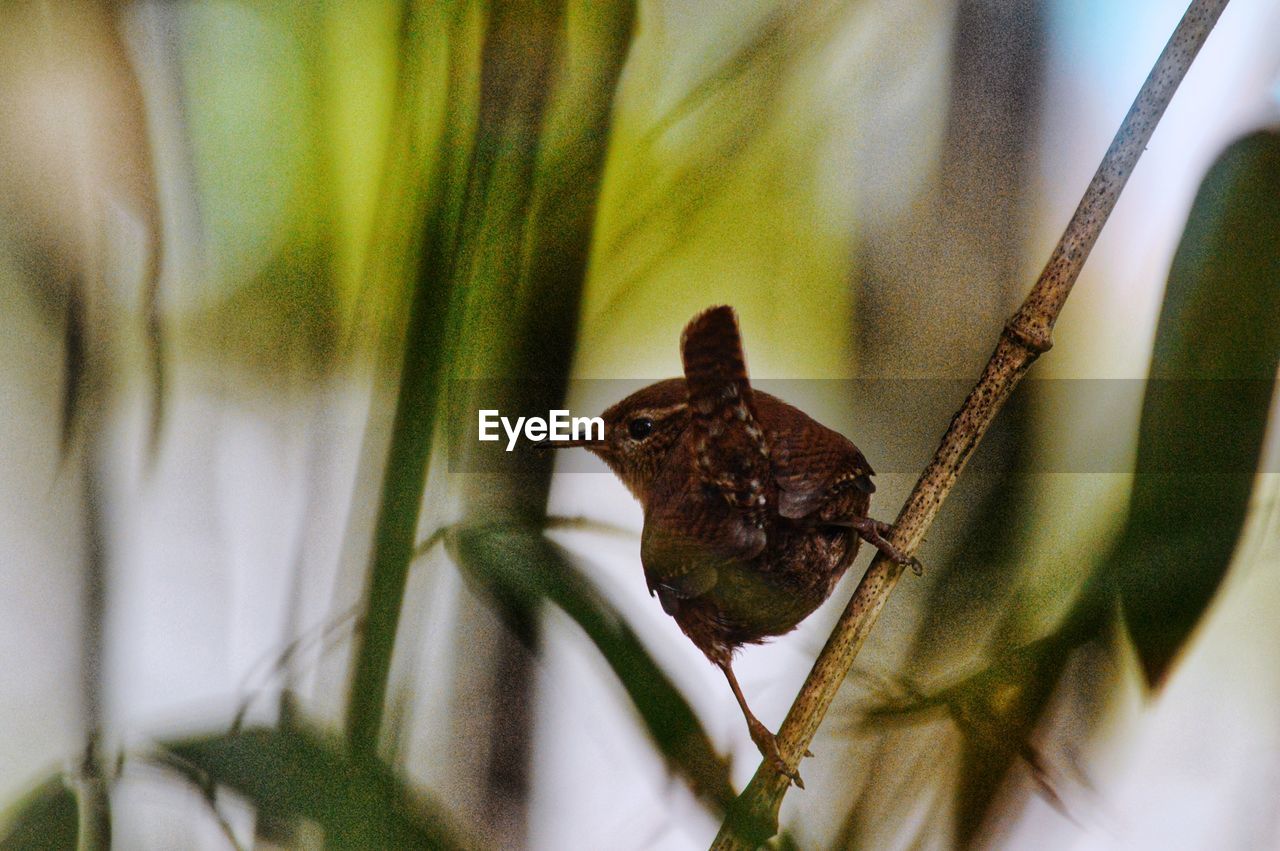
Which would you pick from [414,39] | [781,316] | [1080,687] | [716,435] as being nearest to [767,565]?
[716,435]

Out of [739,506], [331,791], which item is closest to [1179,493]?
[739,506]

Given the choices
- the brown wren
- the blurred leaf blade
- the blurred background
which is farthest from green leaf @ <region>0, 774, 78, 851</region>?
the brown wren

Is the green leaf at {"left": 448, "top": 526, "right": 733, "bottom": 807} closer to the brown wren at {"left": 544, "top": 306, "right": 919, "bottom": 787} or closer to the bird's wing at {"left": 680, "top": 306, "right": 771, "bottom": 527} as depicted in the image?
the brown wren at {"left": 544, "top": 306, "right": 919, "bottom": 787}

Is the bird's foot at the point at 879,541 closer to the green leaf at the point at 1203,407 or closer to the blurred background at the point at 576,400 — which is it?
the blurred background at the point at 576,400

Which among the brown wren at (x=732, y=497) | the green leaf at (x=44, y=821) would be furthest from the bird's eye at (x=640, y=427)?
the green leaf at (x=44, y=821)

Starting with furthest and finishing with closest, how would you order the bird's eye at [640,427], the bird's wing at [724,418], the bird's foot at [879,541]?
the bird's eye at [640,427]
the bird's foot at [879,541]
the bird's wing at [724,418]

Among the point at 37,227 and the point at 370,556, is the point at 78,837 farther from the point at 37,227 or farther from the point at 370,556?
the point at 37,227

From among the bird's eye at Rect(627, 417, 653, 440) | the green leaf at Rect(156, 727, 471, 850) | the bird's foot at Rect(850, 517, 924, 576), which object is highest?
the bird's eye at Rect(627, 417, 653, 440)
